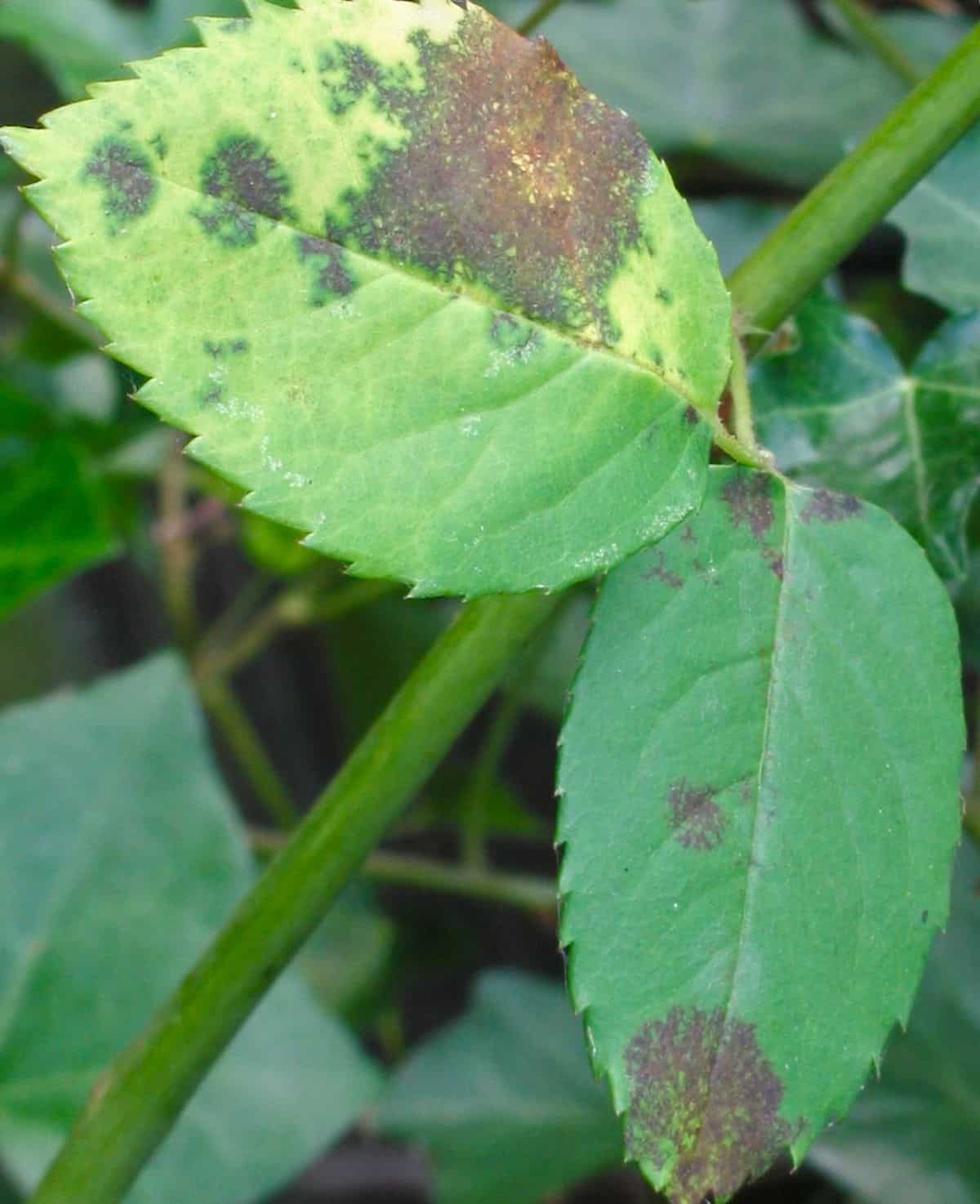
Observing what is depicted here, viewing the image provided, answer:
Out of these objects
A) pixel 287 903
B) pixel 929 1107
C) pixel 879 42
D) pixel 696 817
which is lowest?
pixel 929 1107

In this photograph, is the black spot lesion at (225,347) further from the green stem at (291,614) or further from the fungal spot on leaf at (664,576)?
the green stem at (291,614)

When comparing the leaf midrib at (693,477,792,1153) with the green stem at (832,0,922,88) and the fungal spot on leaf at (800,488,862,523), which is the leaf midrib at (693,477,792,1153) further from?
the green stem at (832,0,922,88)

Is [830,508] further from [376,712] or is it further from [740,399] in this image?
[376,712]

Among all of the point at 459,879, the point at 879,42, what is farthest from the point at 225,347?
the point at 459,879

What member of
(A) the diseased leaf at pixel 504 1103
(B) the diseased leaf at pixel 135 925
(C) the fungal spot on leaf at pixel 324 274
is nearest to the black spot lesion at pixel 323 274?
(C) the fungal spot on leaf at pixel 324 274

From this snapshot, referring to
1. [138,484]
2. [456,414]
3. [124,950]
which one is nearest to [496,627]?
[456,414]

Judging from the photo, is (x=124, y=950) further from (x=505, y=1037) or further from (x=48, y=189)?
(x=48, y=189)
